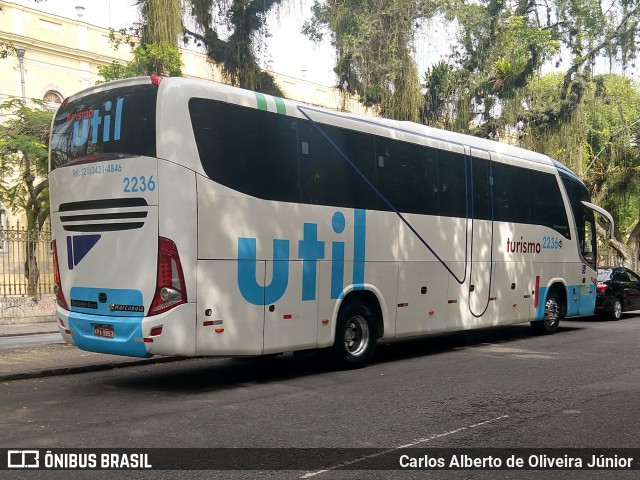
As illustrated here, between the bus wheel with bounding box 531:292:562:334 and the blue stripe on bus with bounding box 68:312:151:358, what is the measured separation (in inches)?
385

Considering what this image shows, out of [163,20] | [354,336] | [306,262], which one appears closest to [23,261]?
[163,20]

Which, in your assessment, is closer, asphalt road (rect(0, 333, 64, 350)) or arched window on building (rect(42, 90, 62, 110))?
asphalt road (rect(0, 333, 64, 350))

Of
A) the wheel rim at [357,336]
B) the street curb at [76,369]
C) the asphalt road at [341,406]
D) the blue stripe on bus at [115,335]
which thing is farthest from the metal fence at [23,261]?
the wheel rim at [357,336]

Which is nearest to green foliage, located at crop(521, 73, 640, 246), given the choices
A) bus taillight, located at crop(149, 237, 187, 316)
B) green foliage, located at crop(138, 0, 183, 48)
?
green foliage, located at crop(138, 0, 183, 48)

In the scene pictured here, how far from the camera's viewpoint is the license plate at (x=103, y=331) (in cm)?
838

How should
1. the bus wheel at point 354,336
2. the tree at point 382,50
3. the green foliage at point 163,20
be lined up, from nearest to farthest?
the bus wheel at point 354,336
the green foliage at point 163,20
the tree at point 382,50

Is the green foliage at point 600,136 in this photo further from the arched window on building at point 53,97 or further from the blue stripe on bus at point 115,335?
the arched window on building at point 53,97

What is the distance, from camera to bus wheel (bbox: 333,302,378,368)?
396 inches

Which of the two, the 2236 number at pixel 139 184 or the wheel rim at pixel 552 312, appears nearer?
the 2236 number at pixel 139 184

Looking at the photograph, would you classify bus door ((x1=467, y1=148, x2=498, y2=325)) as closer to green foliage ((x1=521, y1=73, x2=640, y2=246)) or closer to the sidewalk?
the sidewalk

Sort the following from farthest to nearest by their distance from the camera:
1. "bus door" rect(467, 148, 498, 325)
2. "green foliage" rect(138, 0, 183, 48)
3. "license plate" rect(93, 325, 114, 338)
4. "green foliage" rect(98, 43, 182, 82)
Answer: "green foliage" rect(98, 43, 182, 82), "green foliage" rect(138, 0, 183, 48), "bus door" rect(467, 148, 498, 325), "license plate" rect(93, 325, 114, 338)

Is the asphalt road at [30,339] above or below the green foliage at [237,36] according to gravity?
below

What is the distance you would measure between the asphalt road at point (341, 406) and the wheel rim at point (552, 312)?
10.9 ft

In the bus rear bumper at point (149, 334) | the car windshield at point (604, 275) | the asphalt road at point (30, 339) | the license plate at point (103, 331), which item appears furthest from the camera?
the car windshield at point (604, 275)
